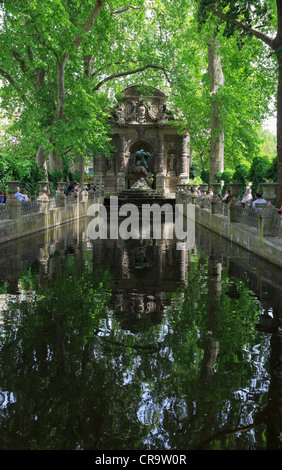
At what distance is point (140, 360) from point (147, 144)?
4348 cm

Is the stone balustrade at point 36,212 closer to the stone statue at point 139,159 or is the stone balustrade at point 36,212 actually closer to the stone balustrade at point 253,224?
the stone balustrade at point 253,224

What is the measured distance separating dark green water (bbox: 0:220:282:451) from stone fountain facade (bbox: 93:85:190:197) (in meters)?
36.5

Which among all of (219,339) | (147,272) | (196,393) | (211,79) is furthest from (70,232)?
(211,79)

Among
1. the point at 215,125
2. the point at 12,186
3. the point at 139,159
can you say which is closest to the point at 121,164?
the point at 139,159

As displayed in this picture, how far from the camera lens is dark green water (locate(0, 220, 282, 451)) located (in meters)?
3.49

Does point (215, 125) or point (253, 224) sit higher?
point (215, 125)

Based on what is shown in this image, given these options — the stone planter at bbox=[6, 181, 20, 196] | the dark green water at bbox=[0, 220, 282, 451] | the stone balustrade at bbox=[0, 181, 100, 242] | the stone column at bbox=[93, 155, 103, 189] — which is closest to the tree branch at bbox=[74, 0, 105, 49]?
the stone balustrade at bbox=[0, 181, 100, 242]

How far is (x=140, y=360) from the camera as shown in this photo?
486 cm

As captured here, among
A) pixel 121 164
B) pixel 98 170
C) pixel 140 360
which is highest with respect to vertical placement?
pixel 121 164

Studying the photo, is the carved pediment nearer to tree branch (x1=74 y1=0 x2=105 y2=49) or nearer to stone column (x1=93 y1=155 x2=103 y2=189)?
stone column (x1=93 y1=155 x2=103 y2=189)

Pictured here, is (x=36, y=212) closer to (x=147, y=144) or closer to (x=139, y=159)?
(x=139, y=159)

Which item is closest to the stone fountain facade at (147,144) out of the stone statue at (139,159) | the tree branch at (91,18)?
the stone statue at (139,159)

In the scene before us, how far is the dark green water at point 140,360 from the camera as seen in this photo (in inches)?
137
